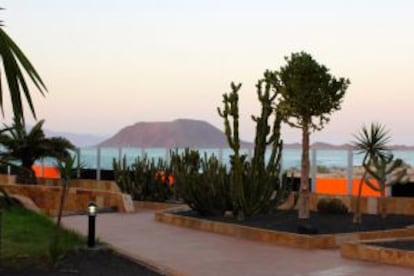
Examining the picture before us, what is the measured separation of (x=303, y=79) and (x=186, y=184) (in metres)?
3.68

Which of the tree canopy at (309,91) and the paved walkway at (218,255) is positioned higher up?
the tree canopy at (309,91)

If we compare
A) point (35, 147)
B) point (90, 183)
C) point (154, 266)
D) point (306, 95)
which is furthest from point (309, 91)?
point (35, 147)

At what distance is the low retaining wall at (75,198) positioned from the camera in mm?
19406

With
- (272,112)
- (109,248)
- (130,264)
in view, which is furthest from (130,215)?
(130,264)

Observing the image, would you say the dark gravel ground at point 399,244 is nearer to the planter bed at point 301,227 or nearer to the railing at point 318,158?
the planter bed at point 301,227

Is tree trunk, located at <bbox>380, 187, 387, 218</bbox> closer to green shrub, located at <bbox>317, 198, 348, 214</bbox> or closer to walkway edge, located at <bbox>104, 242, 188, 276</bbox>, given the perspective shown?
green shrub, located at <bbox>317, 198, 348, 214</bbox>

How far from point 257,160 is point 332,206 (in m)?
2.26

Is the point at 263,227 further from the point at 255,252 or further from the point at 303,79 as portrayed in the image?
the point at 303,79

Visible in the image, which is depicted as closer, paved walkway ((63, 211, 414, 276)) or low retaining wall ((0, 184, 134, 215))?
paved walkway ((63, 211, 414, 276))

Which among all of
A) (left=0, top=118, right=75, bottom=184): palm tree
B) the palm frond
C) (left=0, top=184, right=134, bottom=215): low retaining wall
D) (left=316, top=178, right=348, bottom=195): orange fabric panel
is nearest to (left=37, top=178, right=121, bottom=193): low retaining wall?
(left=0, top=118, right=75, bottom=184): palm tree

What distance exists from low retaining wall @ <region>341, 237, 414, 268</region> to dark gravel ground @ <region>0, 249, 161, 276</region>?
10.7 ft

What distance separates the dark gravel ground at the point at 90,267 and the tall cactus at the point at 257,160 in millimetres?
5288

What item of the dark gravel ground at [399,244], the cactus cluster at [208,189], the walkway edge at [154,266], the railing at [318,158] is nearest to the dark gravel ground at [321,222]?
the cactus cluster at [208,189]

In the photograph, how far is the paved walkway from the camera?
9.27 meters
